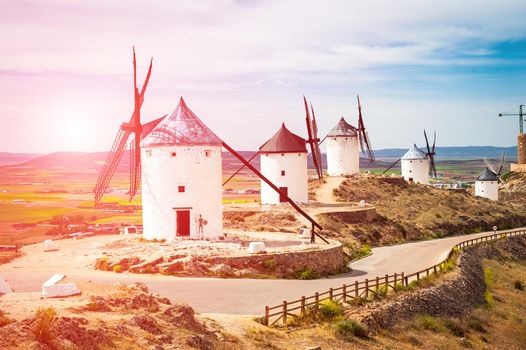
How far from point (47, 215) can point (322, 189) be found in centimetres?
3064

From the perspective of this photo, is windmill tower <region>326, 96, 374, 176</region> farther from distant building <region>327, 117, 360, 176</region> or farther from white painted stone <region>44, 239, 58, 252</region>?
white painted stone <region>44, 239, 58, 252</region>

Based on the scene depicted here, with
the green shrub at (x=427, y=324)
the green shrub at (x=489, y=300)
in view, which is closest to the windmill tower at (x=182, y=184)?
the green shrub at (x=427, y=324)

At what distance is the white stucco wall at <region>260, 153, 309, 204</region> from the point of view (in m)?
50.4

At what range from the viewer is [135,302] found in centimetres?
1923

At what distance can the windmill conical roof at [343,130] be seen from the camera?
213ft

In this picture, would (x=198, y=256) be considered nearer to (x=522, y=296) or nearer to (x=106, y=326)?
(x=106, y=326)

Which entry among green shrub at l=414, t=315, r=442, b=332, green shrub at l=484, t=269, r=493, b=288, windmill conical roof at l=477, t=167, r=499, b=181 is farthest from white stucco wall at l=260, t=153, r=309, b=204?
windmill conical roof at l=477, t=167, r=499, b=181

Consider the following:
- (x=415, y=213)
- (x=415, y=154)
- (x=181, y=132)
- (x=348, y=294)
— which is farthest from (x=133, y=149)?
(x=415, y=154)

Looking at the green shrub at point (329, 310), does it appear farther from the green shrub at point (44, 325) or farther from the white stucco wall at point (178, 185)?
the white stucco wall at point (178, 185)

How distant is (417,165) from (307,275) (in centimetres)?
4828

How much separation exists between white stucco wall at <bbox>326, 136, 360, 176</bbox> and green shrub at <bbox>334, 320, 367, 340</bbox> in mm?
43139

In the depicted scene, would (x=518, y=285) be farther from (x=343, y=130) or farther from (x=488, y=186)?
(x=488, y=186)

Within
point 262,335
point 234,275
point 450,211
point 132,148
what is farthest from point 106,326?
point 450,211

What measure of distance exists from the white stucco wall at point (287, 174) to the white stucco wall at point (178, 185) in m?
16.6
